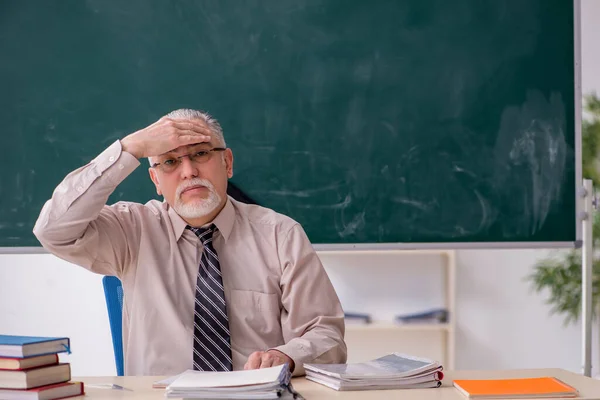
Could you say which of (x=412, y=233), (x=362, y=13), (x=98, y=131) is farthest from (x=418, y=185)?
(x=98, y=131)

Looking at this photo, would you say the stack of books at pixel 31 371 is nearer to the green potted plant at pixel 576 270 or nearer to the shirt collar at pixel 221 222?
the shirt collar at pixel 221 222

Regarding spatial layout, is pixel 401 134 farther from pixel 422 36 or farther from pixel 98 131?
pixel 98 131

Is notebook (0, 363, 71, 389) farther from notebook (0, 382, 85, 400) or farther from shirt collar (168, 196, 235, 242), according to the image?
shirt collar (168, 196, 235, 242)

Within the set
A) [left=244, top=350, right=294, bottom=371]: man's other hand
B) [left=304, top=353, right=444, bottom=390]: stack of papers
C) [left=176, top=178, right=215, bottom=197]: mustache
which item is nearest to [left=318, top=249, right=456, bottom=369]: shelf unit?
[left=176, top=178, right=215, bottom=197]: mustache

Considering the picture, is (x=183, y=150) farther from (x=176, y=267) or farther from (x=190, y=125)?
(x=176, y=267)

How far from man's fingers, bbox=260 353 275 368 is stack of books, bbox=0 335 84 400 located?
462 millimetres

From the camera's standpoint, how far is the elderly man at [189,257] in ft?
7.10

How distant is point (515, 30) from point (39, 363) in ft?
8.47

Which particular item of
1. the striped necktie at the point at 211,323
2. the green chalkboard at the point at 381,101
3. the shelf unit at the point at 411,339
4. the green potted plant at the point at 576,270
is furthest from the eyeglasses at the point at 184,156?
the green potted plant at the point at 576,270

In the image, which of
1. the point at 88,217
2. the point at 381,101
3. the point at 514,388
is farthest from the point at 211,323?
the point at 381,101

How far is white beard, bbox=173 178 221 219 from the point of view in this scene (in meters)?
2.28

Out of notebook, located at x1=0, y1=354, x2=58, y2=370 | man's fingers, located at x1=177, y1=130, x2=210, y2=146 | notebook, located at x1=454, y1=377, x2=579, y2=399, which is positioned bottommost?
notebook, located at x1=454, y1=377, x2=579, y2=399

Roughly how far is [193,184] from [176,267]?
26cm

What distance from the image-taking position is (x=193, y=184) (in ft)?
7.51
